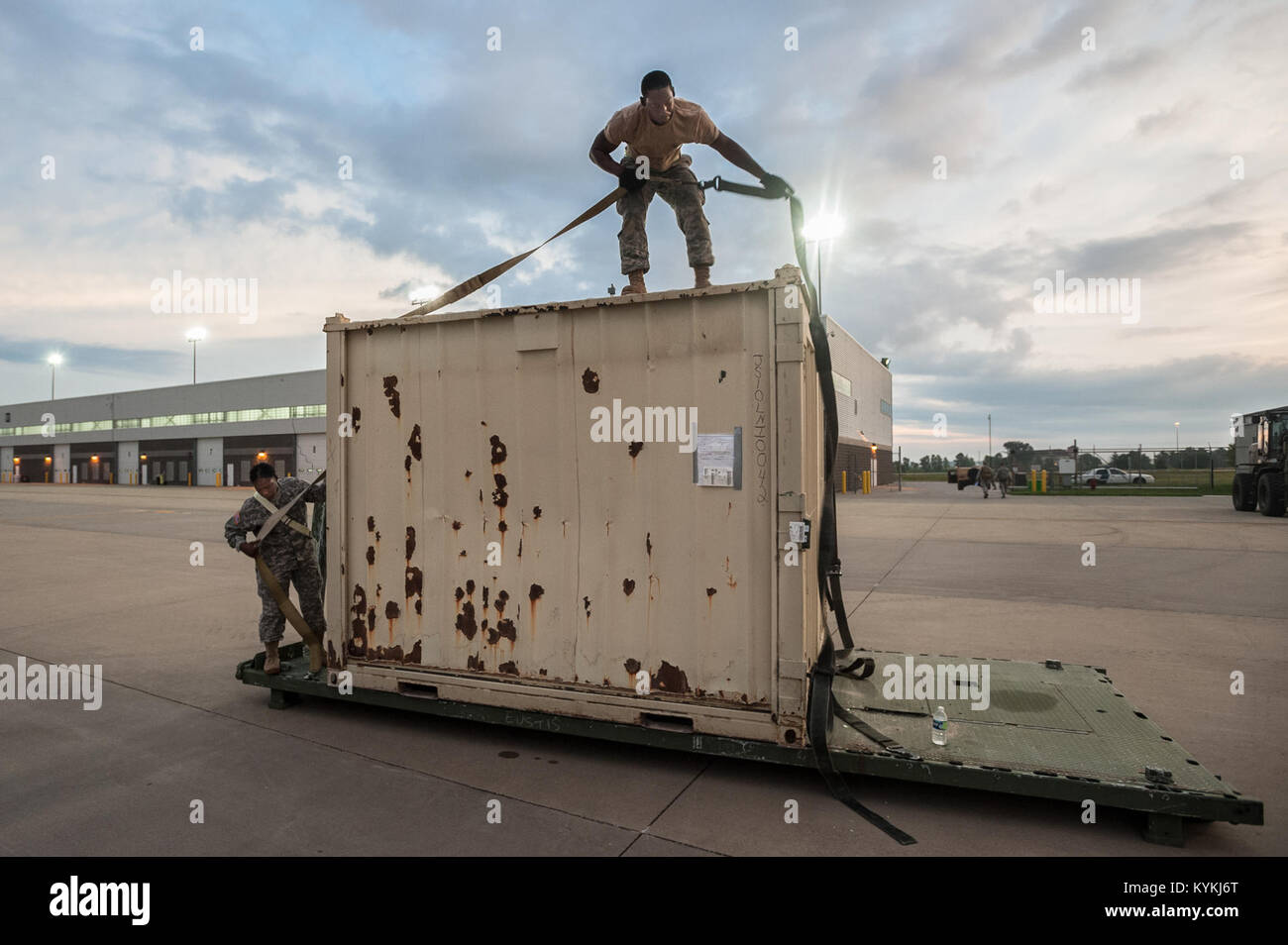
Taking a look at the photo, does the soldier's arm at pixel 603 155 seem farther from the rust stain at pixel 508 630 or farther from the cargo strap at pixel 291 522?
the cargo strap at pixel 291 522

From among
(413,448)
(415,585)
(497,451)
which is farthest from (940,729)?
(413,448)

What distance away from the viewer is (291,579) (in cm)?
492

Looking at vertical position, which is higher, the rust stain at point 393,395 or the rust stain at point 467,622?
the rust stain at point 393,395

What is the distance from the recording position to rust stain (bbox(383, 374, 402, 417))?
4.16 meters

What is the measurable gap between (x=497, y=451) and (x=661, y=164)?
2.05 m

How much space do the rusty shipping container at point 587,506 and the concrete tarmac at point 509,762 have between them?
1.11ft

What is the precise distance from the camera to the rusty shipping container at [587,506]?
3.33 m

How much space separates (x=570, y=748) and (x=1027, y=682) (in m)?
2.86

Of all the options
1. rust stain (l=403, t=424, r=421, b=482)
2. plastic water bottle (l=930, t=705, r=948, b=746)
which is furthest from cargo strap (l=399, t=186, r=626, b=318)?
plastic water bottle (l=930, t=705, r=948, b=746)

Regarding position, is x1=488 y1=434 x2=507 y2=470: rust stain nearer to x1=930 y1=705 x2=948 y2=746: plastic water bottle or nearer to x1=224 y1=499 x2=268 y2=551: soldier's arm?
x1=224 y1=499 x2=268 y2=551: soldier's arm

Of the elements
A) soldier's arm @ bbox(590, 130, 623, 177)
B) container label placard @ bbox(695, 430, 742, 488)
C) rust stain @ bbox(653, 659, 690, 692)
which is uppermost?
soldier's arm @ bbox(590, 130, 623, 177)

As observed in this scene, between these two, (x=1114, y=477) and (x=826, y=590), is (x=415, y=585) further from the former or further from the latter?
(x=1114, y=477)

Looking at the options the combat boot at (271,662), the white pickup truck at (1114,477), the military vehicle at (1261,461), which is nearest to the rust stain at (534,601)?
the combat boot at (271,662)
